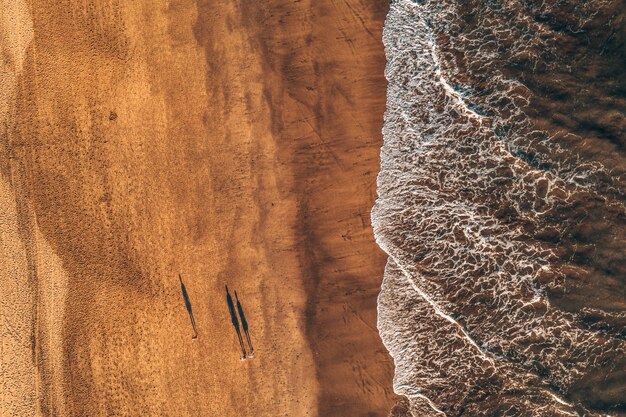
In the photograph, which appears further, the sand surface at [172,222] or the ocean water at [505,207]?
the sand surface at [172,222]

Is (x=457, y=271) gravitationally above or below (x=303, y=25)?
below

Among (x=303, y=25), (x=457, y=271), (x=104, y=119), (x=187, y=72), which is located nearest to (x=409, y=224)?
(x=457, y=271)

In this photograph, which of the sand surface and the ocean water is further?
the sand surface

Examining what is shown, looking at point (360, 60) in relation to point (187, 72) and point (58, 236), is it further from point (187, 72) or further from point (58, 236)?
point (58, 236)

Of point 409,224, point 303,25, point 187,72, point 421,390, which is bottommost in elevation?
point 421,390
